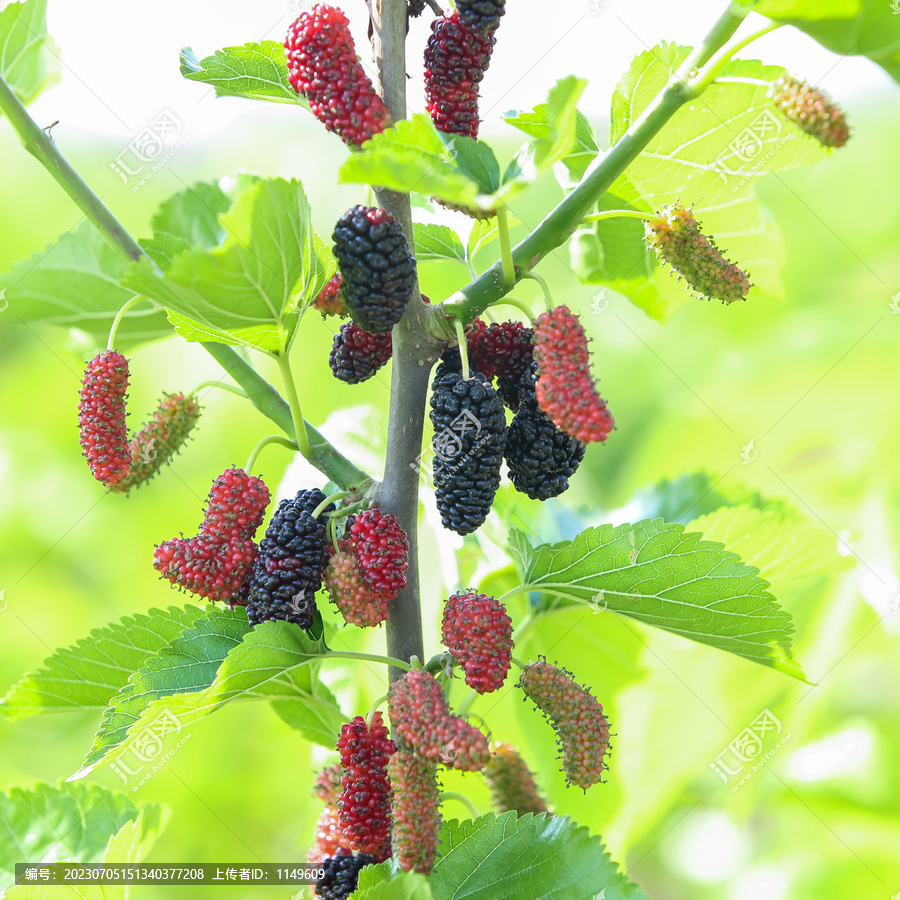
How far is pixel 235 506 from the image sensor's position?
0.67 meters

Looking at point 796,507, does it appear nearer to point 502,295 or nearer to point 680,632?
point 680,632

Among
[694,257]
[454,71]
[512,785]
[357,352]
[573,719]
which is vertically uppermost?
[454,71]

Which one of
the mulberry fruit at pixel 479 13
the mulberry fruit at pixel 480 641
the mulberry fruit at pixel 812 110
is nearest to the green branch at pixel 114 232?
the mulberry fruit at pixel 480 641

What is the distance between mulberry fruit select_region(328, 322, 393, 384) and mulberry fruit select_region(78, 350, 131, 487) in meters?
0.18

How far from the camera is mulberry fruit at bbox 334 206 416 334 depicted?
1.85ft

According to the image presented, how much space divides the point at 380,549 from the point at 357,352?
0.19m

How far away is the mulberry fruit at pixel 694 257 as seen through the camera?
2.25 feet

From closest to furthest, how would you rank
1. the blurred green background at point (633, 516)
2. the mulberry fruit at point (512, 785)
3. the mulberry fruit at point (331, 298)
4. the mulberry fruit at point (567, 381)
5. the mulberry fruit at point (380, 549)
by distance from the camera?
the mulberry fruit at point (567, 381)
the mulberry fruit at point (380, 549)
the mulberry fruit at point (331, 298)
the mulberry fruit at point (512, 785)
the blurred green background at point (633, 516)

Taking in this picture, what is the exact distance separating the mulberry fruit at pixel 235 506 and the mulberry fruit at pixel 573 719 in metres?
0.25

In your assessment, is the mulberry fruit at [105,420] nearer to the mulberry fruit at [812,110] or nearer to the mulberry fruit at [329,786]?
the mulberry fruit at [329,786]

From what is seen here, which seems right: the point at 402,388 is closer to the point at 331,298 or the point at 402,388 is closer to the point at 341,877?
the point at 331,298

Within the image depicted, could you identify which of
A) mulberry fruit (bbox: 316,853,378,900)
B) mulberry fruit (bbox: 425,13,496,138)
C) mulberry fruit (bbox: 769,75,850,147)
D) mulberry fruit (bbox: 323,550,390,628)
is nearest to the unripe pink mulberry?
mulberry fruit (bbox: 323,550,390,628)
